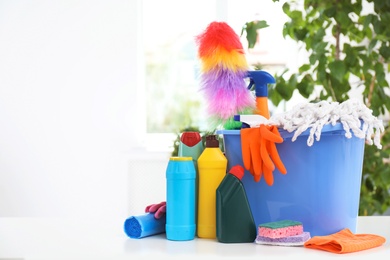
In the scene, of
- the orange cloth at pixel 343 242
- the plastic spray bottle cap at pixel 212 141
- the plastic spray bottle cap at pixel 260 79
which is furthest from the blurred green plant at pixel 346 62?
the orange cloth at pixel 343 242

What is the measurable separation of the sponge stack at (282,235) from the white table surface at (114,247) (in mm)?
13

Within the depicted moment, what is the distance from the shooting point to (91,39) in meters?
3.78

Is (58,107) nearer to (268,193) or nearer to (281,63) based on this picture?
(281,63)

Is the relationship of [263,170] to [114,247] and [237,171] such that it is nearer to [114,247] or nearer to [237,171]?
[237,171]

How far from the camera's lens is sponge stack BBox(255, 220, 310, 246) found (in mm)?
962

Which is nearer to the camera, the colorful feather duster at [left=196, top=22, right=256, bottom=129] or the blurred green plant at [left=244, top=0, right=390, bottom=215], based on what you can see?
the colorful feather duster at [left=196, top=22, right=256, bottom=129]

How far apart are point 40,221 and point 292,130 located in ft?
1.75

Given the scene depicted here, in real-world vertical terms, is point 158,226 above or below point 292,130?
below

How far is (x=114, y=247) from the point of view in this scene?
937 mm

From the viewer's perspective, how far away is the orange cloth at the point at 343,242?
0.92m

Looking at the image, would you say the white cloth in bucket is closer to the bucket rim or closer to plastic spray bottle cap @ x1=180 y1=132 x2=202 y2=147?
the bucket rim

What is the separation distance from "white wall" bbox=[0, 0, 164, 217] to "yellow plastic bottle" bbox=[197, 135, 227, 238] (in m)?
2.78

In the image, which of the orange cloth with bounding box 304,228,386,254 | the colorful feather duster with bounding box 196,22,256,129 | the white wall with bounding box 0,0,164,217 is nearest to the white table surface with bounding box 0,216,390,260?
the orange cloth with bounding box 304,228,386,254

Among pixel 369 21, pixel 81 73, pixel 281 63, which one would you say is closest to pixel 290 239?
pixel 369 21
